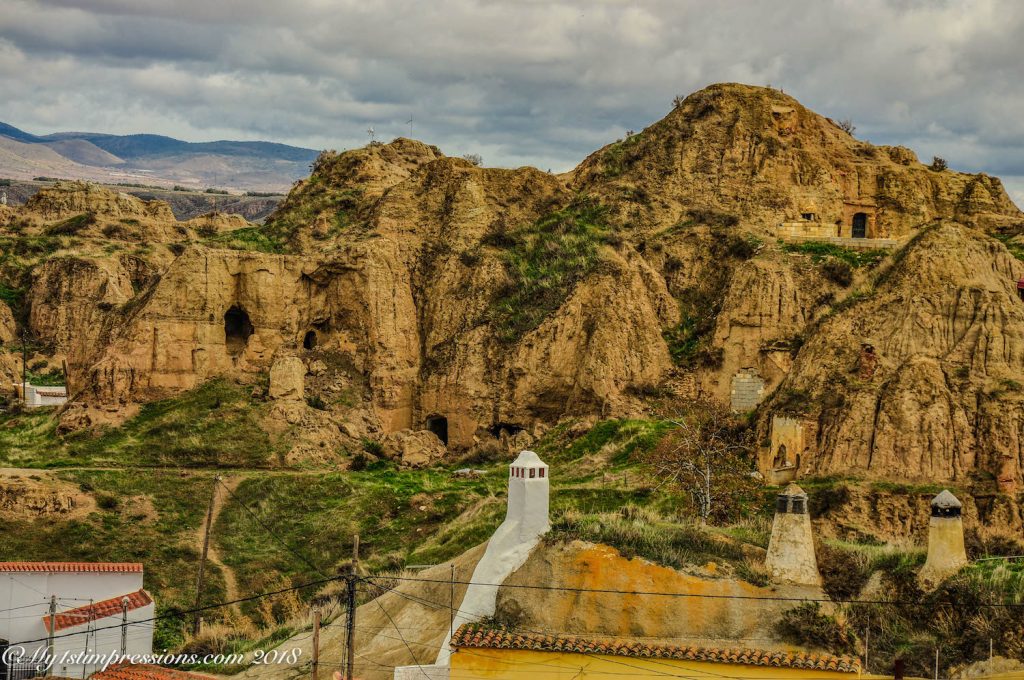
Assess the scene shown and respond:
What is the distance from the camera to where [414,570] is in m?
36.9

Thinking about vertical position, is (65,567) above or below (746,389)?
below

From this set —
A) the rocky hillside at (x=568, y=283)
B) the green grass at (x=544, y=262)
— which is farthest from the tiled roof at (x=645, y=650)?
the green grass at (x=544, y=262)

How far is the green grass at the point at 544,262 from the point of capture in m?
54.6

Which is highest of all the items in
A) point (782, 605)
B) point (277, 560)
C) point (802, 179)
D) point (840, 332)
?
point (802, 179)

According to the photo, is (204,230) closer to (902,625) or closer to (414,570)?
(414,570)

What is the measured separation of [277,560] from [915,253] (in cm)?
1996

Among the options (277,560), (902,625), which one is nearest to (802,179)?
(277,560)

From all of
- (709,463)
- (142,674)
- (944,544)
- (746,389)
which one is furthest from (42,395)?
(944,544)

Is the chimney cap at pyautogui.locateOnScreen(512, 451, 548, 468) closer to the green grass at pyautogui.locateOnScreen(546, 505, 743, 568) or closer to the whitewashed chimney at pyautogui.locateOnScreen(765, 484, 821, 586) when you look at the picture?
the green grass at pyautogui.locateOnScreen(546, 505, 743, 568)

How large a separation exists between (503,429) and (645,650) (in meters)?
27.3

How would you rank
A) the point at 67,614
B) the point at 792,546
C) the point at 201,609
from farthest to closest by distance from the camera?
the point at 201,609
the point at 67,614
the point at 792,546

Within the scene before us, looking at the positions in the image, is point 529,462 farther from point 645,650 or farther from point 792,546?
point 792,546

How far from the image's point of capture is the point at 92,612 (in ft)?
125

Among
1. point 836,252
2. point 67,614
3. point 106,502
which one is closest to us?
point 67,614
